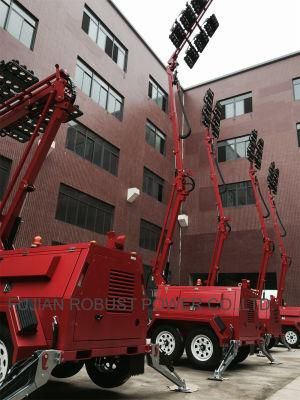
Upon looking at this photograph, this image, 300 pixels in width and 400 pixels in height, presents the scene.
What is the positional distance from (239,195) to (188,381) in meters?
21.0

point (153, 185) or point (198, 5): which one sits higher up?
point (198, 5)

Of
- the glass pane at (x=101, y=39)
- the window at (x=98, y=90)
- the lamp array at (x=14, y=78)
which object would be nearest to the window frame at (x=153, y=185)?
the window at (x=98, y=90)

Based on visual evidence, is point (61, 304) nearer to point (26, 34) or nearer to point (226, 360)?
point (226, 360)

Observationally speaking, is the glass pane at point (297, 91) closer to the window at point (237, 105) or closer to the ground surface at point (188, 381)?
the window at point (237, 105)

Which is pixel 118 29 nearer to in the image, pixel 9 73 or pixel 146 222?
pixel 146 222

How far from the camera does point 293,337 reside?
57.5 feet

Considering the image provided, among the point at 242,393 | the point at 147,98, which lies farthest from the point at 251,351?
the point at 147,98

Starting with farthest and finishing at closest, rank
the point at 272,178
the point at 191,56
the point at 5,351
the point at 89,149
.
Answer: the point at 272,178 < the point at 89,149 < the point at 191,56 < the point at 5,351

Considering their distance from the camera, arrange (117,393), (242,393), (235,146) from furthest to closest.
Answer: (235,146) < (242,393) < (117,393)

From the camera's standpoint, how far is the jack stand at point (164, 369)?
6527 mm

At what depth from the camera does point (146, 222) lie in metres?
25.4

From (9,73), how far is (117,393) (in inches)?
247

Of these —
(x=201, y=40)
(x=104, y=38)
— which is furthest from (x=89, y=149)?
(x=201, y=40)

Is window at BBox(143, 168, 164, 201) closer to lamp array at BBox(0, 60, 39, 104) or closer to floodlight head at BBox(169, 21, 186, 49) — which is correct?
floodlight head at BBox(169, 21, 186, 49)
